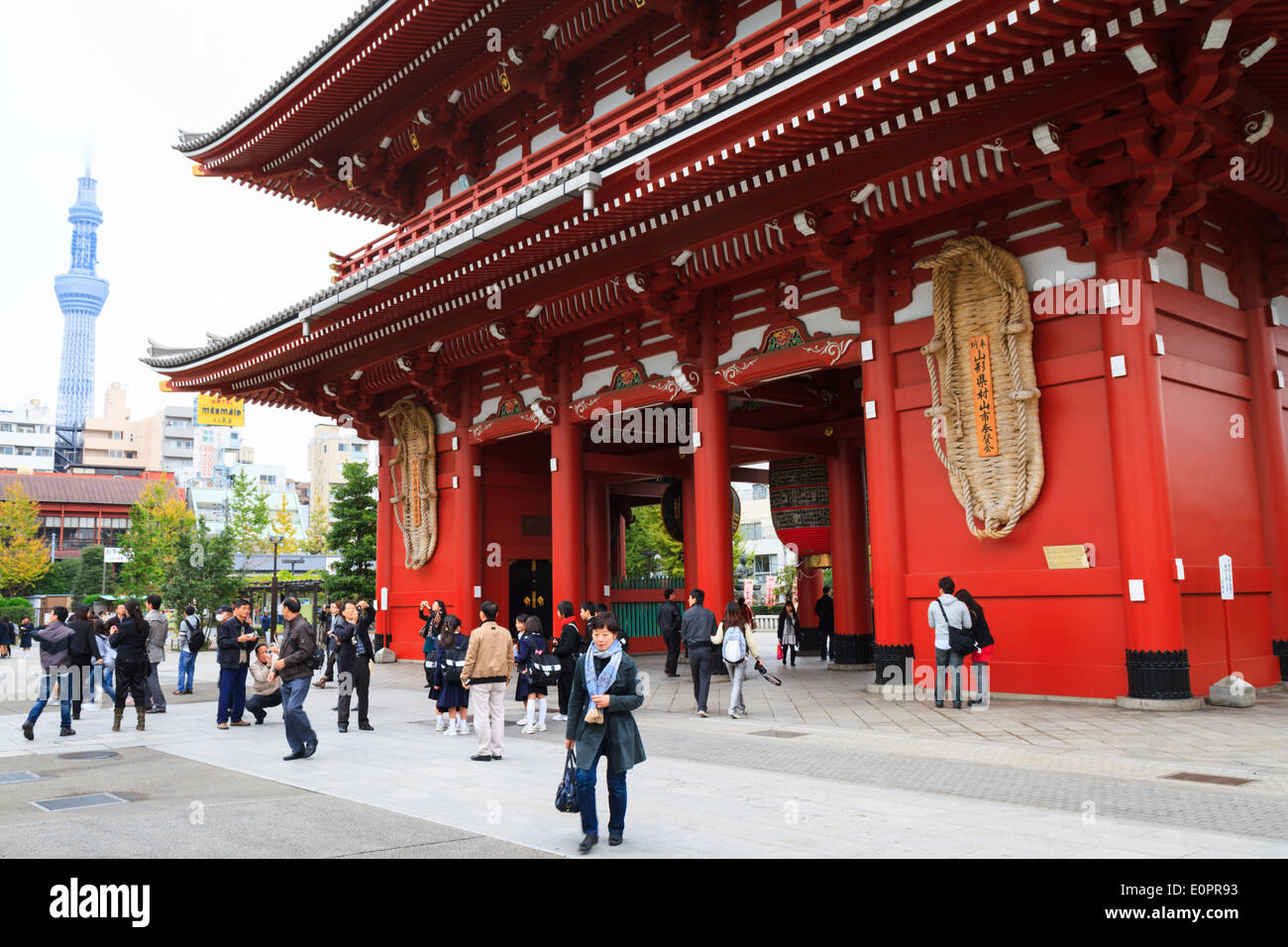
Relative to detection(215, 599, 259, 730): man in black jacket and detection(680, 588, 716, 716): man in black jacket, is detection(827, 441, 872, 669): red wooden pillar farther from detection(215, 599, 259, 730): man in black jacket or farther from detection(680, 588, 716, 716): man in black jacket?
detection(215, 599, 259, 730): man in black jacket

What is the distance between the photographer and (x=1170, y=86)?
34.9 ft

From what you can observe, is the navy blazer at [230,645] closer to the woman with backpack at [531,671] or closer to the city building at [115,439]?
the woman with backpack at [531,671]

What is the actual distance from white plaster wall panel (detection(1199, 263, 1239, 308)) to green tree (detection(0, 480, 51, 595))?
64962 mm

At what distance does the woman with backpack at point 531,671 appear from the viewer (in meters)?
12.4

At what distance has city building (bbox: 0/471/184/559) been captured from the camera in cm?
8075

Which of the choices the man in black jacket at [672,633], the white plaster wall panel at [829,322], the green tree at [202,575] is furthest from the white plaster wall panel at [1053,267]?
the green tree at [202,575]

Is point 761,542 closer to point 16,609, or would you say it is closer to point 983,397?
point 16,609

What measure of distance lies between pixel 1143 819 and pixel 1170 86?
8457mm

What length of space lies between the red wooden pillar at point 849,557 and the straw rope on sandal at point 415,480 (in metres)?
10.3

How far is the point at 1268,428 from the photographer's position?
14.2m

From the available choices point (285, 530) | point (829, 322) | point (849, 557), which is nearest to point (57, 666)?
point (829, 322)

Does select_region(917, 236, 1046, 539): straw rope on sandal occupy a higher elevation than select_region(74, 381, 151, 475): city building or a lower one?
lower

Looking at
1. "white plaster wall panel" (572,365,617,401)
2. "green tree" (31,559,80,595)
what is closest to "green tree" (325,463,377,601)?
"white plaster wall panel" (572,365,617,401)
